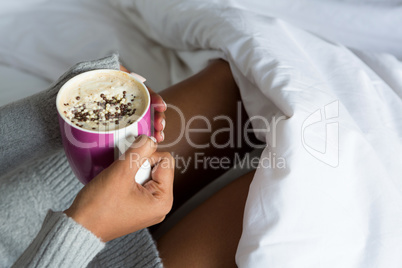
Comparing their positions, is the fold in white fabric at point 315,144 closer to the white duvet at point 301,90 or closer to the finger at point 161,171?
the white duvet at point 301,90

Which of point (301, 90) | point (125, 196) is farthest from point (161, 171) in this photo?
point (301, 90)

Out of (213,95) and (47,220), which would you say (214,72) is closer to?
(213,95)

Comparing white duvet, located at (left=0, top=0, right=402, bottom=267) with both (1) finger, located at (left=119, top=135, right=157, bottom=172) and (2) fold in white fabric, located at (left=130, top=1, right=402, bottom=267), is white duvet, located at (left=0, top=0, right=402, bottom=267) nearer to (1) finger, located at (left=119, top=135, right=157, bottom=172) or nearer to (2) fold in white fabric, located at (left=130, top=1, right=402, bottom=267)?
(2) fold in white fabric, located at (left=130, top=1, right=402, bottom=267)

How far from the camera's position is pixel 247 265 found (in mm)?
587

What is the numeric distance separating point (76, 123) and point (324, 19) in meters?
0.63

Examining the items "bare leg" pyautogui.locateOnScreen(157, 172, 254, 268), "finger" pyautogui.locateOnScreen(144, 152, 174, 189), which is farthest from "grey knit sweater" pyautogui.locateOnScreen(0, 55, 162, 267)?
"finger" pyautogui.locateOnScreen(144, 152, 174, 189)

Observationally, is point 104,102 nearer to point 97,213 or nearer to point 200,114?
point 97,213

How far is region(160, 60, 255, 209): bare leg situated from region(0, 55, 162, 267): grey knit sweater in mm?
160

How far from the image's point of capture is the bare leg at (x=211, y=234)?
66 cm

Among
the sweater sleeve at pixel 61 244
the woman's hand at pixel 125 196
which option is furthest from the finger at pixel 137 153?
the sweater sleeve at pixel 61 244

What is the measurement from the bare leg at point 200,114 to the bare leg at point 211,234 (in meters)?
0.11

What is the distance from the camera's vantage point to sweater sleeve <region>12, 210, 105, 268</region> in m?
0.55

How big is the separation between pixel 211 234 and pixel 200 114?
0.25 metres

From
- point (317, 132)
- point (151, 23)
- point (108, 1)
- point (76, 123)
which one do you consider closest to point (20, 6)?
point (108, 1)
